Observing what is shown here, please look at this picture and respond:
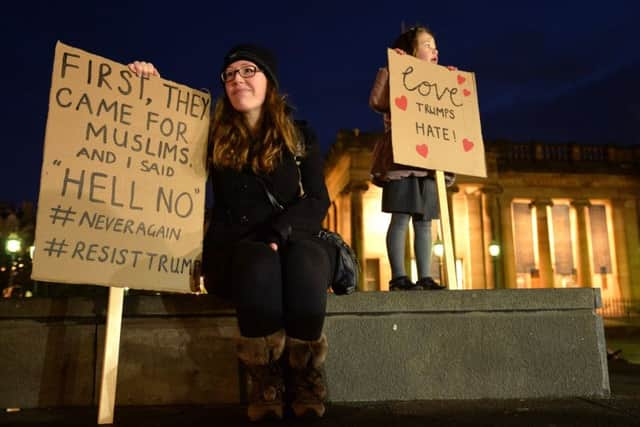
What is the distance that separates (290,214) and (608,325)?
25.8 metres

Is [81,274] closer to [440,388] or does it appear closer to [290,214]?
[290,214]

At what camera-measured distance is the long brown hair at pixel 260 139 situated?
3.87 meters

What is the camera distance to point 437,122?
226 inches

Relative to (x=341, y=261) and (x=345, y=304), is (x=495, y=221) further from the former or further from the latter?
(x=341, y=261)

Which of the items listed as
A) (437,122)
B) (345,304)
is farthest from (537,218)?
(345,304)

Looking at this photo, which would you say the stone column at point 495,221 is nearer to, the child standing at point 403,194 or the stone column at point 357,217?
the stone column at point 357,217

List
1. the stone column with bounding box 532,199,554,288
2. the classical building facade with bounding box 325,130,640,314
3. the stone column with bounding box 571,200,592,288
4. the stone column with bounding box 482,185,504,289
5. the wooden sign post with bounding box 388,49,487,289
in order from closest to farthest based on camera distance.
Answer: the wooden sign post with bounding box 388,49,487,289
the stone column with bounding box 482,185,504,289
the classical building facade with bounding box 325,130,640,314
the stone column with bounding box 532,199,554,288
the stone column with bounding box 571,200,592,288

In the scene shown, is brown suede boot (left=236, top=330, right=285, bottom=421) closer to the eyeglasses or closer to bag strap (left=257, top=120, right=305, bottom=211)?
bag strap (left=257, top=120, right=305, bottom=211)

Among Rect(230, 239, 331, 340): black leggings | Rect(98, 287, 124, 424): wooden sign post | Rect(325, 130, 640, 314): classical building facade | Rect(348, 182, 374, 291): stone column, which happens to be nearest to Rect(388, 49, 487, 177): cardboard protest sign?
Rect(230, 239, 331, 340): black leggings

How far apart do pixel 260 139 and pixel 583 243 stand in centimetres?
3659

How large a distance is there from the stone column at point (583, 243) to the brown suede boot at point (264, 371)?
36579 mm

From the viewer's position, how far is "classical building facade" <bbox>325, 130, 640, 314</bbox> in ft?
115

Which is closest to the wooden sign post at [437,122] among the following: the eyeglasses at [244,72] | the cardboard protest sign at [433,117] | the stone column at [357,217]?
the cardboard protest sign at [433,117]

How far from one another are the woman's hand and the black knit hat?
0.50m
